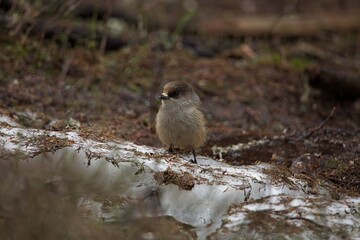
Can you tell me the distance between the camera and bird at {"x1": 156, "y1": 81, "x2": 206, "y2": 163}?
22.2ft

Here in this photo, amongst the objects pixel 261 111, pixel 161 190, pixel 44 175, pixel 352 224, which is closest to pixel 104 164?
pixel 161 190

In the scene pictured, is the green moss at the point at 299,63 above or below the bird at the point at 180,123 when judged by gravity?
below

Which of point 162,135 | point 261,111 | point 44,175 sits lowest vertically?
point 261,111

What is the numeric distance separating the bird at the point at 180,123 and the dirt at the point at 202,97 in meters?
0.46

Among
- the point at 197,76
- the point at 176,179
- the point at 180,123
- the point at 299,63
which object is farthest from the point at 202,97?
the point at 176,179

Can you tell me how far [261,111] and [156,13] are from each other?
4.41 m

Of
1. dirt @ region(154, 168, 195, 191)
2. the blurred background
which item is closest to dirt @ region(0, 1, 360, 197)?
the blurred background

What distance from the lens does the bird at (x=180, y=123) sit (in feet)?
22.2

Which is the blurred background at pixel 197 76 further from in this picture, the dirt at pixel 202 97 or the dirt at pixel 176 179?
the dirt at pixel 176 179

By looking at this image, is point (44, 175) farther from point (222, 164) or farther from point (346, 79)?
point (346, 79)

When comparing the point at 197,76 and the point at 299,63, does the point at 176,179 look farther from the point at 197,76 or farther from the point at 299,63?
the point at 299,63

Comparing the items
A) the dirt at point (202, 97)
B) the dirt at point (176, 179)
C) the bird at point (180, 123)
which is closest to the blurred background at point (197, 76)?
the dirt at point (202, 97)

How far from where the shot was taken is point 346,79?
31.9 feet

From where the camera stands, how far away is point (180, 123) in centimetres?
683
